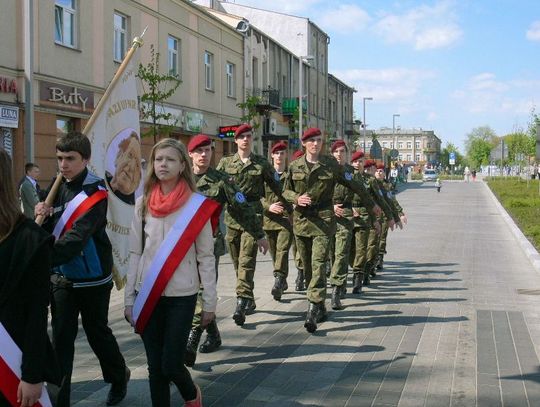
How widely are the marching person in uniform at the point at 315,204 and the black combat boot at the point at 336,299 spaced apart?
0.76 m

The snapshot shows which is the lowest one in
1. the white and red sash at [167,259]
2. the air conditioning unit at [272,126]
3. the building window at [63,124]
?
the white and red sash at [167,259]

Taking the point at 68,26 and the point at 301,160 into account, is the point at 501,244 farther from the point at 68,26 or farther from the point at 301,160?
the point at 68,26

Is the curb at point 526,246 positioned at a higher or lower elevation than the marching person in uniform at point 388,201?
lower

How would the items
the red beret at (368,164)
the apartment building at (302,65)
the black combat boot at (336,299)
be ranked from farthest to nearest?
the apartment building at (302,65)
the red beret at (368,164)
the black combat boot at (336,299)

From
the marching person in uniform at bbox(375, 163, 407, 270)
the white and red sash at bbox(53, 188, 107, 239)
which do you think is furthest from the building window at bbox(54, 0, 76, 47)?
the white and red sash at bbox(53, 188, 107, 239)

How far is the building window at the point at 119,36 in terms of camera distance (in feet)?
70.6

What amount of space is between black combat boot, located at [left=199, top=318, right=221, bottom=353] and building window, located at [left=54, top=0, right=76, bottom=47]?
14.0 metres

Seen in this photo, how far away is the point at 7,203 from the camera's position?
281cm

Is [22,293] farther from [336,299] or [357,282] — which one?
Answer: [357,282]

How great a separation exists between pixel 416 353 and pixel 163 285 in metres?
3.05

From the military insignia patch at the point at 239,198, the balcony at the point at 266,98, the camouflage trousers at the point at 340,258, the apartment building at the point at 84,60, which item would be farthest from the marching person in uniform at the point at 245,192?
the balcony at the point at 266,98

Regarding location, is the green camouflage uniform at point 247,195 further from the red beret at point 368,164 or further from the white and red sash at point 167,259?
the red beret at point 368,164

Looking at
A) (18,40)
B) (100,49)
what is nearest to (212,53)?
(100,49)

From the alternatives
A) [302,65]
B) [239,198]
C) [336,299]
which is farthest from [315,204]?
[302,65]
